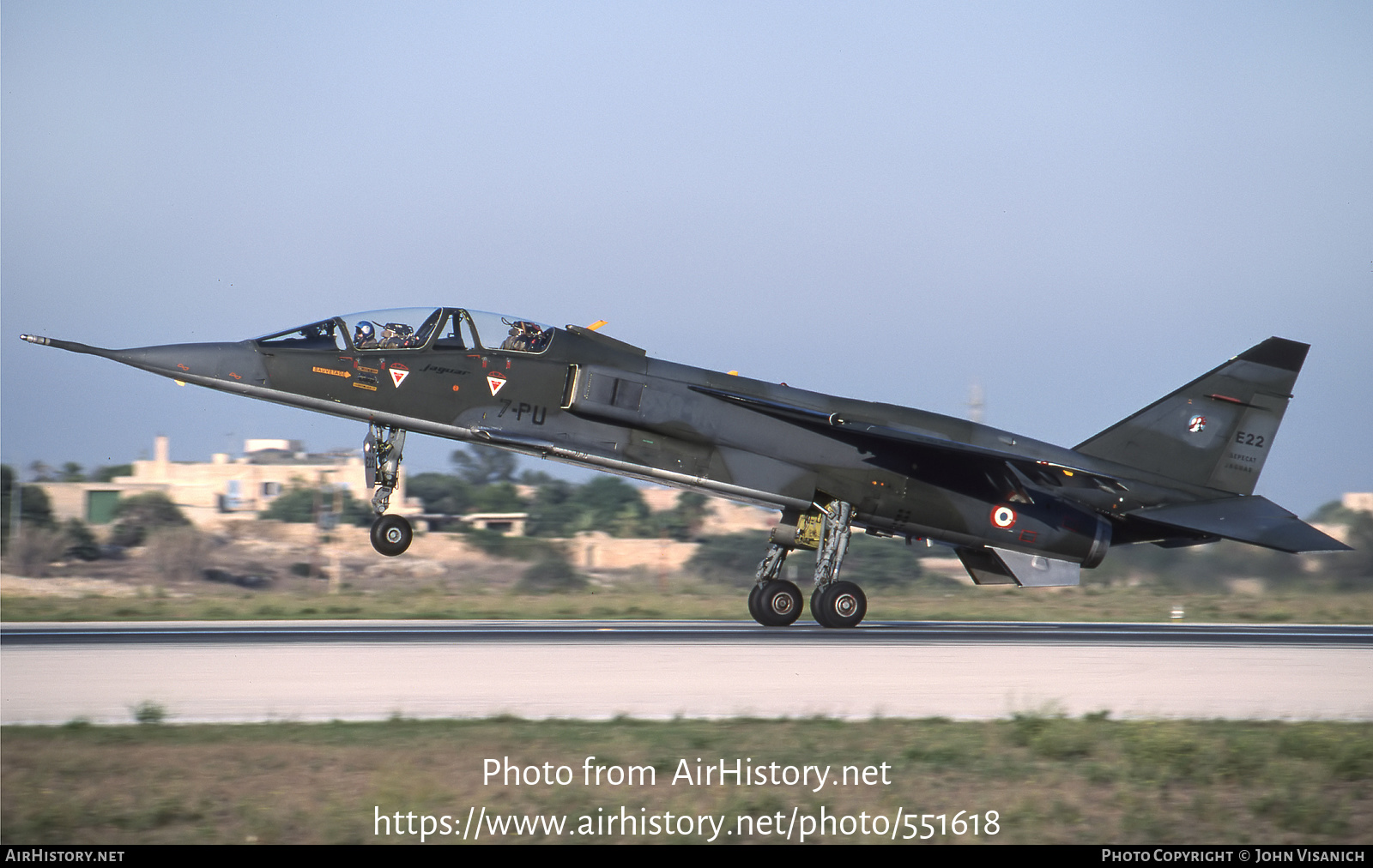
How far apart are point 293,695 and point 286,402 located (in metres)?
6.94

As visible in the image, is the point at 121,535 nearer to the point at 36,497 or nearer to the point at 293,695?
the point at 36,497

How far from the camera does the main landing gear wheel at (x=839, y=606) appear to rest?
18828 mm

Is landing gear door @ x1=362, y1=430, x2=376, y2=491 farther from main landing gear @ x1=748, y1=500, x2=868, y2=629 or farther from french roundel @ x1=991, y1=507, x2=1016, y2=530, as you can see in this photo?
french roundel @ x1=991, y1=507, x2=1016, y2=530

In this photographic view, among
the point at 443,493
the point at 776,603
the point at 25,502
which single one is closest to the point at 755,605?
the point at 776,603

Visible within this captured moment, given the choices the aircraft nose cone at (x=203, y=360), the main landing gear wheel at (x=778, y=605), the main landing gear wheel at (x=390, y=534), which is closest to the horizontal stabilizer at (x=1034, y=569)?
the main landing gear wheel at (x=778, y=605)

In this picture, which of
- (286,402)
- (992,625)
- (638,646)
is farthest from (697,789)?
(992,625)

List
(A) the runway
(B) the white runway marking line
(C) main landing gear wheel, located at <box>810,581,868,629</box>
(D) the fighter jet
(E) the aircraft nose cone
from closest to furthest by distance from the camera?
(B) the white runway marking line → (A) the runway → (E) the aircraft nose cone → (D) the fighter jet → (C) main landing gear wheel, located at <box>810,581,868,629</box>

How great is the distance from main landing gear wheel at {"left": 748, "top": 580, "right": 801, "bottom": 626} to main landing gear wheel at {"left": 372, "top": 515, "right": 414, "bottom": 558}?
18.4 feet

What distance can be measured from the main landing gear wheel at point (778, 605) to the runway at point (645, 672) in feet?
1.39

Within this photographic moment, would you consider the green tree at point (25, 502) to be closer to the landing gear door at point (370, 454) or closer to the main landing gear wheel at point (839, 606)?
the landing gear door at point (370, 454)

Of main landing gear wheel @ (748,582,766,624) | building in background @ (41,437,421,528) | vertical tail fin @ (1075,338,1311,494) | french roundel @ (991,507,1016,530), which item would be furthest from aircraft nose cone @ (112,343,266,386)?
building in background @ (41,437,421,528)

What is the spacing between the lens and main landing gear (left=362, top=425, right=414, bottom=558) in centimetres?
1725

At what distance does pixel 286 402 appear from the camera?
1733 cm

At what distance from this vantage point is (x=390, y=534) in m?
17.1
